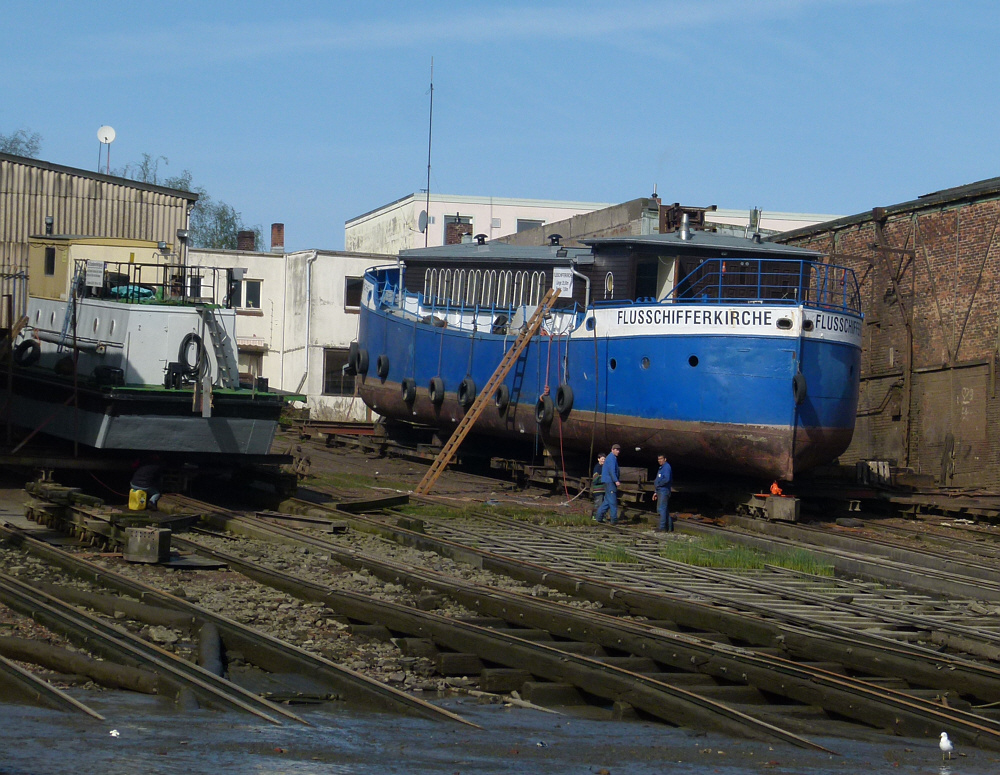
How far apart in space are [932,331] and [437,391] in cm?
974

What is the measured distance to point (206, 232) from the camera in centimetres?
6531

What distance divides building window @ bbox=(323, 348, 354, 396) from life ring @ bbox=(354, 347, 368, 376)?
9976 mm

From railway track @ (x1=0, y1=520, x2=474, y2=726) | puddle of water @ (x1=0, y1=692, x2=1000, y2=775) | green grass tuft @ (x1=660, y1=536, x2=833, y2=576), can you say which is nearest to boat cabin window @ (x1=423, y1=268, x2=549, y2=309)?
green grass tuft @ (x1=660, y1=536, x2=833, y2=576)

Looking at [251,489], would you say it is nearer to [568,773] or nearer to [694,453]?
[694,453]

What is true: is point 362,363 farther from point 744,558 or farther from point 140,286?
point 744,558

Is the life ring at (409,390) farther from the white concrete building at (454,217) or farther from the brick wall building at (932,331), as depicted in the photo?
the white concrete building at (454,217)

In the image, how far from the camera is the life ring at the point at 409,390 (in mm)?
24078

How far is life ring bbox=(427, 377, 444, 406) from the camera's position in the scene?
2302 cm

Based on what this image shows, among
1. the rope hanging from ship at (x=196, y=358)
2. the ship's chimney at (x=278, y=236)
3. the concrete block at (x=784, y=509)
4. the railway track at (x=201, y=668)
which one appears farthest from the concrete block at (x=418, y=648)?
the ship's chimney at (x=278, y=236)

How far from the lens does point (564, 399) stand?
20.1 metres

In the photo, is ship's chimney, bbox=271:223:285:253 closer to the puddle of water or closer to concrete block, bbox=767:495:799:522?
concrete block, bbox=767:495:799:522

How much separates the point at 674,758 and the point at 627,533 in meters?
9.71

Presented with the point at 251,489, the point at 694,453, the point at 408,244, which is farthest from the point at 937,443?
the point at 408,244

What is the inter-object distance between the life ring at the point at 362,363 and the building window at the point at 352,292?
402 inches
